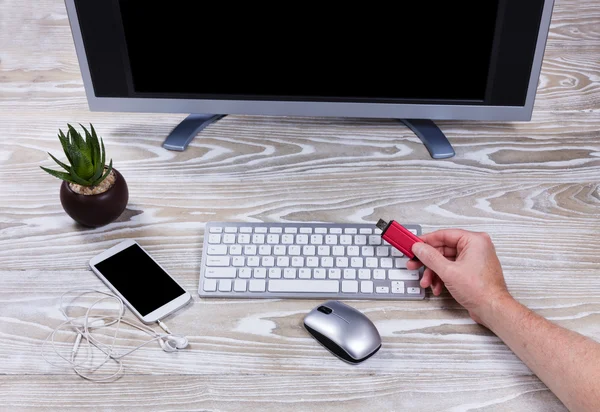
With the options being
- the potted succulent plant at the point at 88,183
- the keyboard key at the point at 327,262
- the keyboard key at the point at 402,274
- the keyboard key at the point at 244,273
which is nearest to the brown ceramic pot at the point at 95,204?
the potted succulent plant at the point at 88,183

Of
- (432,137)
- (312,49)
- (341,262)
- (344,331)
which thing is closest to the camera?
(344,331)

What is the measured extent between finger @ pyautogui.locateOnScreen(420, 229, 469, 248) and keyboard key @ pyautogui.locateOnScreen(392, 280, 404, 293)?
0.26 feet

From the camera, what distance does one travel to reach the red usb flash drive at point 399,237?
0.94m

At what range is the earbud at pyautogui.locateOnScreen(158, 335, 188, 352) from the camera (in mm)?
862

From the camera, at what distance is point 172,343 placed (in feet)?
2.85

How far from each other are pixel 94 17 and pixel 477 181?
69cm

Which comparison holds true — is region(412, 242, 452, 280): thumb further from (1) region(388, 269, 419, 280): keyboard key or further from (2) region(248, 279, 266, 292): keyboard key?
(2) region(248, 279, 266, 292): keyboard key

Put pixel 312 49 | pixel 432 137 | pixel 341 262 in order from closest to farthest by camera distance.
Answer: pixel 341 262 → pixel 312 49 → pixel 432 137

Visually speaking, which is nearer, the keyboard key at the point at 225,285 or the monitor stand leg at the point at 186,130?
the keyboard key at the point at 225,285

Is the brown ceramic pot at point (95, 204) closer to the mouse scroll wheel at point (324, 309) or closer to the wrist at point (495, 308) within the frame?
the mouse scroll wheel at point (324, 309)

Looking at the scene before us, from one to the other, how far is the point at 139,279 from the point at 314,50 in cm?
46

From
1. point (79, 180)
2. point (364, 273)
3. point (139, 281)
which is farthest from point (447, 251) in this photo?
point (79, 180)

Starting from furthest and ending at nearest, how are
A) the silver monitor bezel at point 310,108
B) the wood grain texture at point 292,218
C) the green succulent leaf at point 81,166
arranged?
1. the silver monitor bezel at point 310,108
2. the green succulent leaf at point 81,166
3. the wood grain texture at point 292,218

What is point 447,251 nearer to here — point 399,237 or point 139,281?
point 399,237
